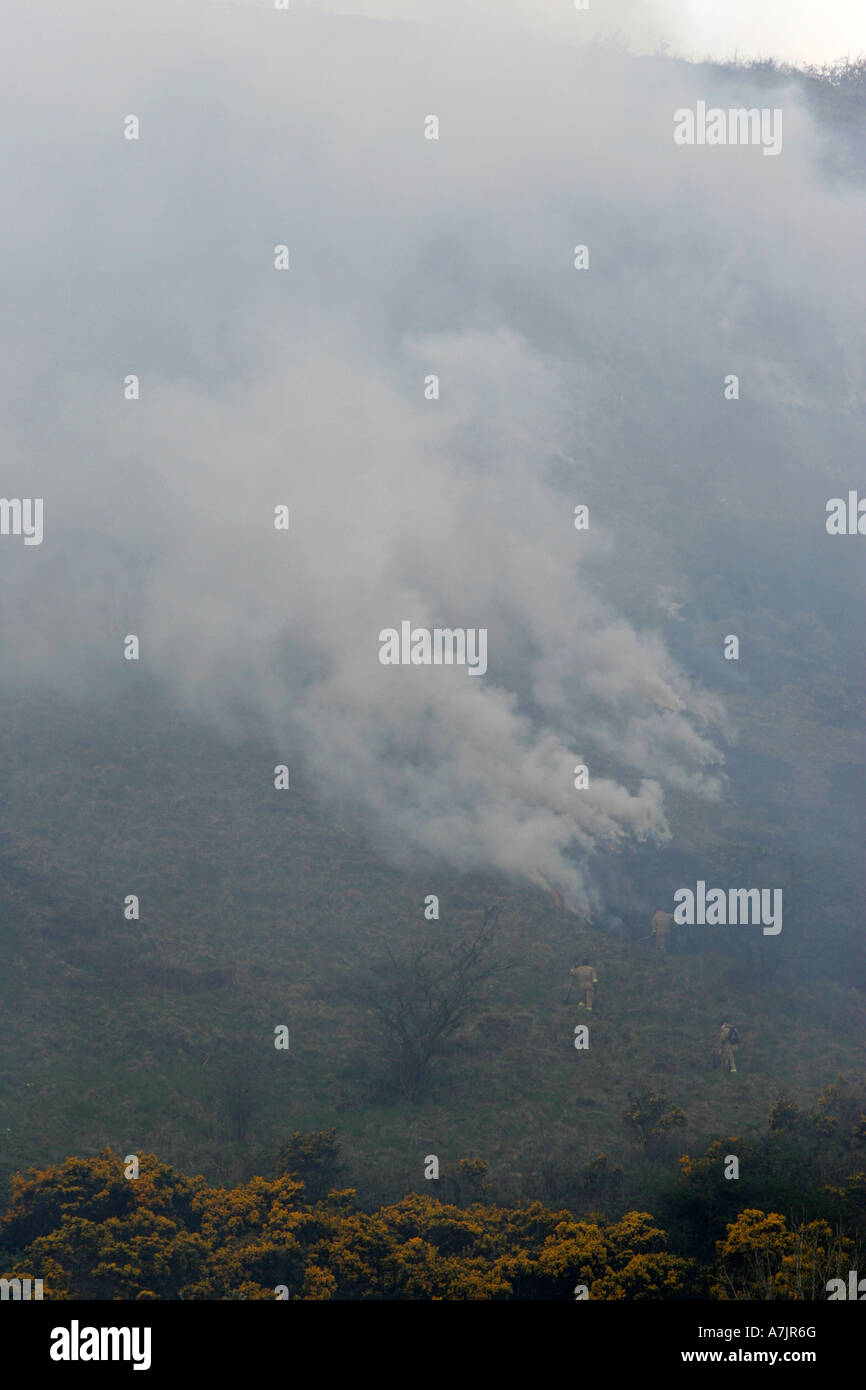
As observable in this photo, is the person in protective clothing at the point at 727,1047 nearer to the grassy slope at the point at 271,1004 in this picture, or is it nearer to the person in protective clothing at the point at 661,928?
the grassy slope at the point at 271,1004

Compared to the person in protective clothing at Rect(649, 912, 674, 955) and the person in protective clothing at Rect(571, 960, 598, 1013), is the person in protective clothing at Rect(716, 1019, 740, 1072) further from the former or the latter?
the person in protective clothing at Rect(649, 912, 674, 955)

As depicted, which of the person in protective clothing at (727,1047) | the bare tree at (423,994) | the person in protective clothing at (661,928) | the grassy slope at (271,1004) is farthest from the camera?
the person in protective clothing at (661,928)

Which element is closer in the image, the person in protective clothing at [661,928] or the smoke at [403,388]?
the person in protective clothing at [661,928]

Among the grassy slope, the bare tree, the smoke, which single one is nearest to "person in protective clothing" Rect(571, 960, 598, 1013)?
the grassy slope

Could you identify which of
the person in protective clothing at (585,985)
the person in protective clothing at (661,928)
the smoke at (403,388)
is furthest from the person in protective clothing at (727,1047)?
the smoke at (403,388)

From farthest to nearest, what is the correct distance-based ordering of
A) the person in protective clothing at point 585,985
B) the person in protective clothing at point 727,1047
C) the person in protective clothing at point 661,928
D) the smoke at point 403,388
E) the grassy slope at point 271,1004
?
the smoke at point 403,388 < the person in protective clothing at point 661,928 < the person in protective clothing at point 585,985 < the person in protective clothing at point 727,1047 < the grassy slope at point 271,1004

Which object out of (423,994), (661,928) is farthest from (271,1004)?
(661,928)

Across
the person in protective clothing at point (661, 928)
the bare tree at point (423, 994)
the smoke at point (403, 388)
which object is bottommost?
the bare tree at point (423, 994)
